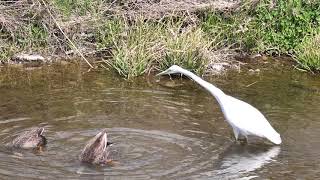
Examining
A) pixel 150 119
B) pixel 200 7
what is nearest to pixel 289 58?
pixel 200 7

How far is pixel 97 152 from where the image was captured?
6270mm

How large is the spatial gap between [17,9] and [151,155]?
5137 mm

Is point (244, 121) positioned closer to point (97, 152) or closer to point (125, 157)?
point (125, 157)

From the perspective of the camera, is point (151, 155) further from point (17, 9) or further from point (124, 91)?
Result: point (17, 9)

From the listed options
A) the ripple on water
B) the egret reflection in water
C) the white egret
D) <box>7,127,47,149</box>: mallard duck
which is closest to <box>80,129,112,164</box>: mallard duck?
the ripple on water

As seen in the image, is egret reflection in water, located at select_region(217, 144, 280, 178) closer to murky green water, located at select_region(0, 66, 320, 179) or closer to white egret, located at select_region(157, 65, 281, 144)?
murky green water, located at select_region(0, 66, 320, 179)

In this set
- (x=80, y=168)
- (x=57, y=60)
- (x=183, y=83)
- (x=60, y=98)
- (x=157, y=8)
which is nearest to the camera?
(x=80, y=168)

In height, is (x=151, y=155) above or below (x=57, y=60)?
below

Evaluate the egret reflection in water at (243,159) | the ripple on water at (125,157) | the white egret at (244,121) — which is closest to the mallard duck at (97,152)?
the ripple on water at (125,157)

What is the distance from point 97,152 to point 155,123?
1490mm

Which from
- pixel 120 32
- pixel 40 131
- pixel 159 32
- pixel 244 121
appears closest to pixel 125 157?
pixel 40 131

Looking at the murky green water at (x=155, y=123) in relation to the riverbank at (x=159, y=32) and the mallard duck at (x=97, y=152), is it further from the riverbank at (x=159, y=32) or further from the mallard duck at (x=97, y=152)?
the riverbank at (x=159, y=32)

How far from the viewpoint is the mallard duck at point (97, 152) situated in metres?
6.28

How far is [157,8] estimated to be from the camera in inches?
447
